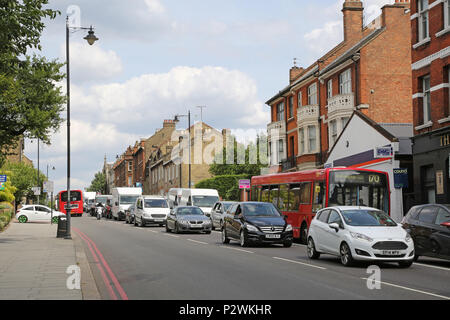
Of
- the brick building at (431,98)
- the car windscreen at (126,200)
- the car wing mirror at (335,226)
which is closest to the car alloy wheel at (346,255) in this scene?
the car wing mirror at (335,226)

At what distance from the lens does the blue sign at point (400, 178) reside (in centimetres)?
2606

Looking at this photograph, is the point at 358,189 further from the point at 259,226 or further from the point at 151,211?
the point at 151,211

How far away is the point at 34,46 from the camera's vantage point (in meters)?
20.2

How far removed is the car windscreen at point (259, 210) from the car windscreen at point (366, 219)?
6237mm

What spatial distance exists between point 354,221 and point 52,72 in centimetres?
1401

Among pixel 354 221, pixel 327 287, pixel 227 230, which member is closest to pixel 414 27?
pixel 227 230

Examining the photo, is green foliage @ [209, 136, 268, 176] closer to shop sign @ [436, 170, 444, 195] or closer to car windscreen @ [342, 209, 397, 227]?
shop sign @ [436, 170, 444, 195]

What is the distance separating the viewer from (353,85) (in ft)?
123

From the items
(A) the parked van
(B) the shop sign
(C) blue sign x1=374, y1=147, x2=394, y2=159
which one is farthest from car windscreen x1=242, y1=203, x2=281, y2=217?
(A) the parked van

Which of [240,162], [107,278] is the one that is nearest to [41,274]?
[107,278]

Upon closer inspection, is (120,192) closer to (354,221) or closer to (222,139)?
(222,139)

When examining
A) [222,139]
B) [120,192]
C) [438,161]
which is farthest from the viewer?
[222,139]

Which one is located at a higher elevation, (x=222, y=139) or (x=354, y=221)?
(x=222, y=139)

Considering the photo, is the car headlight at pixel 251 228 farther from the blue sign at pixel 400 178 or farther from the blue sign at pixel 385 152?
the blue sign at pixel 385 152
